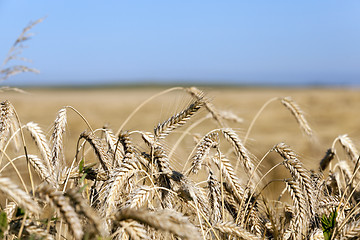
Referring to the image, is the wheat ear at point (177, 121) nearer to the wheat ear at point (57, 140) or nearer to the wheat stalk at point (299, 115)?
the wheat ear at point (57, 140)

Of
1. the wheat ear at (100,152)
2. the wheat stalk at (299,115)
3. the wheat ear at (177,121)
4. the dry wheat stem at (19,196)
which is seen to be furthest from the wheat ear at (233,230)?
the wheat stalk at (299,115)

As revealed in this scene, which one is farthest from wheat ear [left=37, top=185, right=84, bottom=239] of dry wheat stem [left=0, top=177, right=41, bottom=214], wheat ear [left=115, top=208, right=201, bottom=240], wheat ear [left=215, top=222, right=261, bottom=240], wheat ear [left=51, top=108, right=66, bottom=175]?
wheat ear [left=215, top=222, right=261, bottom=240]

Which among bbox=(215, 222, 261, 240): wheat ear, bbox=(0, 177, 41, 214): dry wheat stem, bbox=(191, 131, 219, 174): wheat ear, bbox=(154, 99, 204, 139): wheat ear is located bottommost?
bbox=(215, 222, 261, 240): wheat ear

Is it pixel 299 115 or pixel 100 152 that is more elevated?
pixel 299 115

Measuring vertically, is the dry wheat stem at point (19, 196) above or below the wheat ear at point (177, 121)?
below

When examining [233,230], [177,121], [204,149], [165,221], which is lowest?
[233,230]

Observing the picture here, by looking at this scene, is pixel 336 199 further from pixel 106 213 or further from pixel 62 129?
pixel 62 129

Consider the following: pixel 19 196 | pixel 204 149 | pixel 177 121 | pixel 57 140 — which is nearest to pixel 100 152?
pixel 57 140

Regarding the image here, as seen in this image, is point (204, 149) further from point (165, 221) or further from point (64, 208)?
point (64, 208)

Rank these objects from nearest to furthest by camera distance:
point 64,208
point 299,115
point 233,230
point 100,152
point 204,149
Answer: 1. point 64,208
2. point 233,230
3. point 204,149
4. point 100,152
5. point 299,115

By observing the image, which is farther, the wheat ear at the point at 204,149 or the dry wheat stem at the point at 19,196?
the wheat ear at the point at 204,149

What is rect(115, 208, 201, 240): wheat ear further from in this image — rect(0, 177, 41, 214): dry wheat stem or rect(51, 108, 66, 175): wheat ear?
rect(51, 108, 66, 175): wheat ear

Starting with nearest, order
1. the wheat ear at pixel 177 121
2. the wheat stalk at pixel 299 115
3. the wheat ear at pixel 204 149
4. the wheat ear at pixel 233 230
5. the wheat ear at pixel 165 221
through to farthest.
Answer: the wheat ear at pixel 165 221, the wheat ear at pixel 233 230, the wheat ear at pixel 204 149, the wheat ear at pixel 177 121, the wheat stalk at pixel 299 115

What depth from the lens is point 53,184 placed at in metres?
2.05
